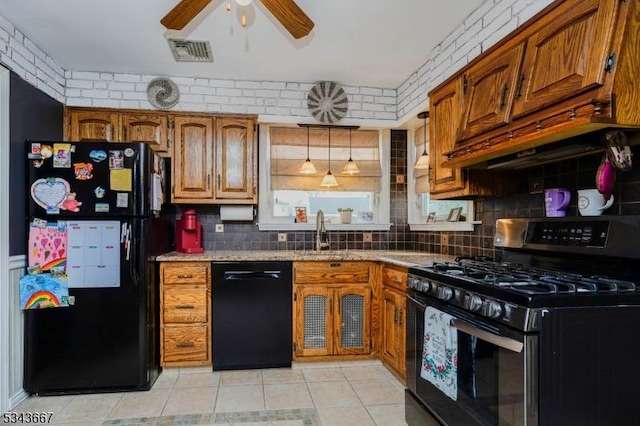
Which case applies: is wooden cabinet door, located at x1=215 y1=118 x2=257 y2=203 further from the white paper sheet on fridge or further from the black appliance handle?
the white paper sheet on fridge

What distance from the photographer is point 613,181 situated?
5.62 ft

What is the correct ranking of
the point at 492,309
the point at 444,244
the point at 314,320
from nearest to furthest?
the point at 492,309 < the point at 314,320 < the point at 444,244

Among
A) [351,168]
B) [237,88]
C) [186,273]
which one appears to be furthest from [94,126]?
[351,168]

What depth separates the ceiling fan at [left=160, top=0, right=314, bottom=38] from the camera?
1840 millimetres

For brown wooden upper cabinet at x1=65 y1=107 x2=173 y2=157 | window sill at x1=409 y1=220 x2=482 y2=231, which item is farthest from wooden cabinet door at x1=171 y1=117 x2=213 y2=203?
window sill at x1=409 y1=220 x2=482 y2=231

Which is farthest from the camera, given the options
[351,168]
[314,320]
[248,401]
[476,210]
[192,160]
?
[351,168]

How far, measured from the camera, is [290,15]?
6.33ft

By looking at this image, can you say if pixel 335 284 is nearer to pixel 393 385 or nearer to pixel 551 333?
pixel 393 385

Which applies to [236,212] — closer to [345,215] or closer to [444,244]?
[345,215]

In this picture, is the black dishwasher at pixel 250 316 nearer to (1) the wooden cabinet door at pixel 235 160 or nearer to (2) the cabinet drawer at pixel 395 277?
(1) the wooden cabinet door at pixel 235 160

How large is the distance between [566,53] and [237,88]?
2671 mm

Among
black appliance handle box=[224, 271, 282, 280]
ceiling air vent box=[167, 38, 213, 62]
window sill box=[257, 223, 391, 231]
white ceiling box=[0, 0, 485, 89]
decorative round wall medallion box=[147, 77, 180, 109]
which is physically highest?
white ceiling box=[0, 0, 485, 89]

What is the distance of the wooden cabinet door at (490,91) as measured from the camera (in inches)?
74.3

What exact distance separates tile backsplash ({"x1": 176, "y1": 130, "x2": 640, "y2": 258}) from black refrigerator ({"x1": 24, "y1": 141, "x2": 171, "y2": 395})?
0.95 m
